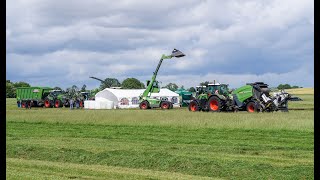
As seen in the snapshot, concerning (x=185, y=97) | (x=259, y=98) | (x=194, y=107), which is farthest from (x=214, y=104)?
(x=185, y=97)

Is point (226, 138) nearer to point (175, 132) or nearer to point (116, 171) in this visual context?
point (175, 132)

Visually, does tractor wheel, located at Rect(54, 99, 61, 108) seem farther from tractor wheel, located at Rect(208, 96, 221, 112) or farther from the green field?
the green field

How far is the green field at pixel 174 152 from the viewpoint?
10.6 meters

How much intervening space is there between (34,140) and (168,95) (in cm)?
3795

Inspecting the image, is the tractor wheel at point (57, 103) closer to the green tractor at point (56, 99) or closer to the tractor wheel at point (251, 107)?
the green tractor at point (56, 99)

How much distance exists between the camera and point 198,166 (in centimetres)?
1127

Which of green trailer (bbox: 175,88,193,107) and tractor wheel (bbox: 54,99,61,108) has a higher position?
green trailer (bbox: 175,88,193,107)

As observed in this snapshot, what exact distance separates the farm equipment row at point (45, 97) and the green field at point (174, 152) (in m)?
32.6

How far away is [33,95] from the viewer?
58500 mm

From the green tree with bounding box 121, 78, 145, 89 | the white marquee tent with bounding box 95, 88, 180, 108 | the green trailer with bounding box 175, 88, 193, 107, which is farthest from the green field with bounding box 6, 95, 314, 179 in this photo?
the green tree with bounding box 121, 78, 145, 89

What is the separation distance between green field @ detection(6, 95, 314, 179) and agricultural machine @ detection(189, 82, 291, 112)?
11.1 m

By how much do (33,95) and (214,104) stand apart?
2861 centimetres

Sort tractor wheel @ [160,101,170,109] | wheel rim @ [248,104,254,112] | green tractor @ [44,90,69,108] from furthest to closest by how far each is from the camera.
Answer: green tractor @ [44,90,69,108] < tractor wheel @ [160,101,170,109] < wheel rim @ [248,104,254,112]

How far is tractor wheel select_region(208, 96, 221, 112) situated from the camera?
120 feet
